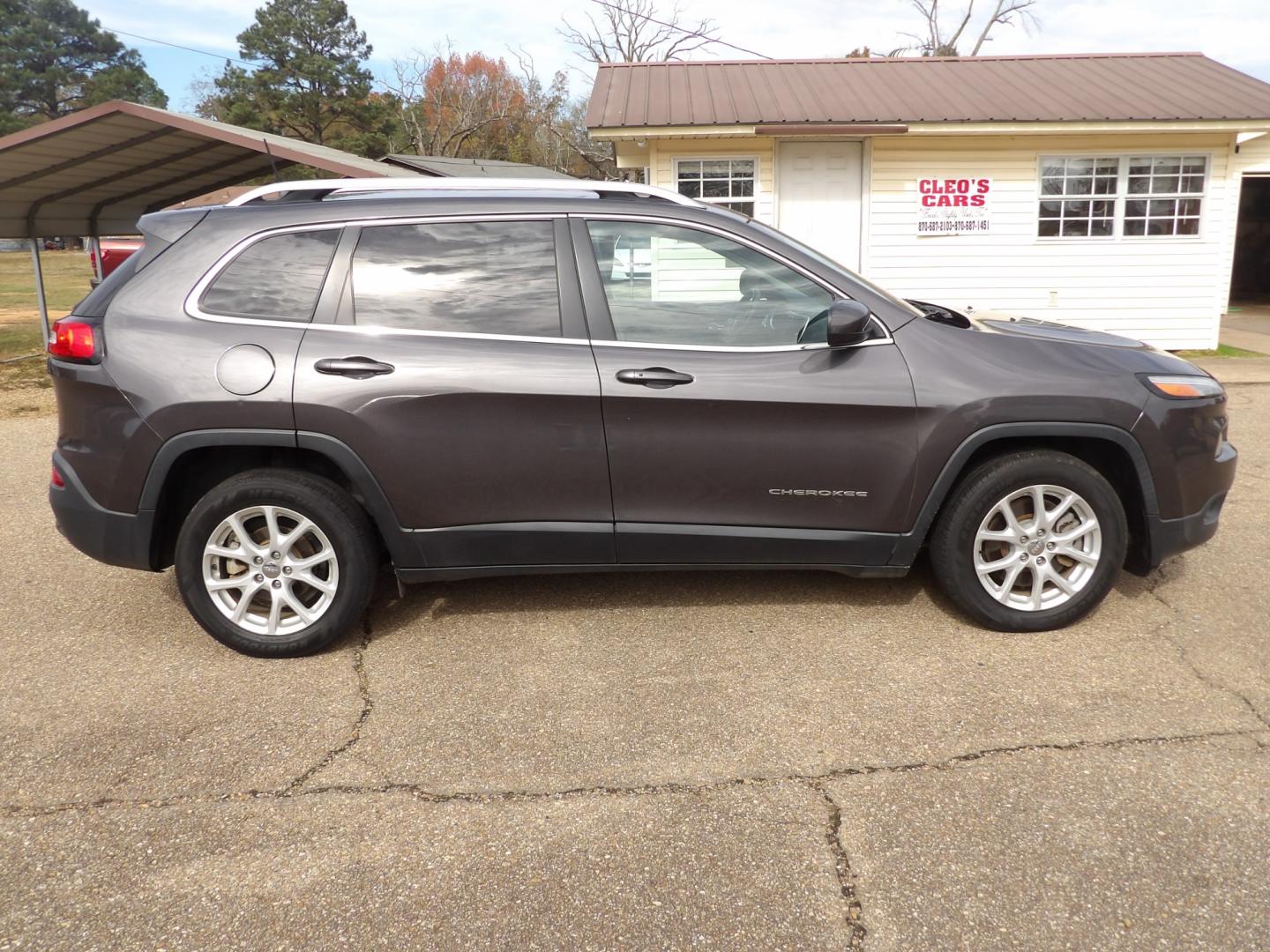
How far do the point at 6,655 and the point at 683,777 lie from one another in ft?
9.38

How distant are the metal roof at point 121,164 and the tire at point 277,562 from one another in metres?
4.56

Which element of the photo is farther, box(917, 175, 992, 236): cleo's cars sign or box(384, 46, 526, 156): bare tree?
box(384, 46, 526, 156): bare tree

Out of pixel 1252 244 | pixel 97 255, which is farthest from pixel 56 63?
pixel 1252 244

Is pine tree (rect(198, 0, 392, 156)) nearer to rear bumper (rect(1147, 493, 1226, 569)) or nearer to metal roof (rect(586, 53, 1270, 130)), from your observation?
metal roof (rect(586, 53, 1270, 130))

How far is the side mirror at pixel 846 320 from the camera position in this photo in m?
3.48

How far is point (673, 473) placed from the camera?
3.67 metres

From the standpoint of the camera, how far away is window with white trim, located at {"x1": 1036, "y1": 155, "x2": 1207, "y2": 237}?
12359mm

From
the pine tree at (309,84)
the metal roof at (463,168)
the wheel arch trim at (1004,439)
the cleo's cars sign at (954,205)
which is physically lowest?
the wheel arch trim at (1004,439)

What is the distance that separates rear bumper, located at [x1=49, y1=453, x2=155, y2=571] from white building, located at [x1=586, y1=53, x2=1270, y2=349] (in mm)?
9281

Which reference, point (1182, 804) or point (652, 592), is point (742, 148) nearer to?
point (652, 592)

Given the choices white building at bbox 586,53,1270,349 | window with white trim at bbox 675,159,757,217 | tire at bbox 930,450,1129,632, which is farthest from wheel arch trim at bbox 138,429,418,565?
window with white trim at bbox 675,159,757,217

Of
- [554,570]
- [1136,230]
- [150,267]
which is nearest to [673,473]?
[554,570]

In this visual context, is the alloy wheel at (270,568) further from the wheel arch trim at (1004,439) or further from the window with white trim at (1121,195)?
the window with white trim at (1121,195)

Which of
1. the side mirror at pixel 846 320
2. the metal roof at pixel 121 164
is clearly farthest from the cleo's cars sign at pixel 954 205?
the side mirror at pixel 846 320
